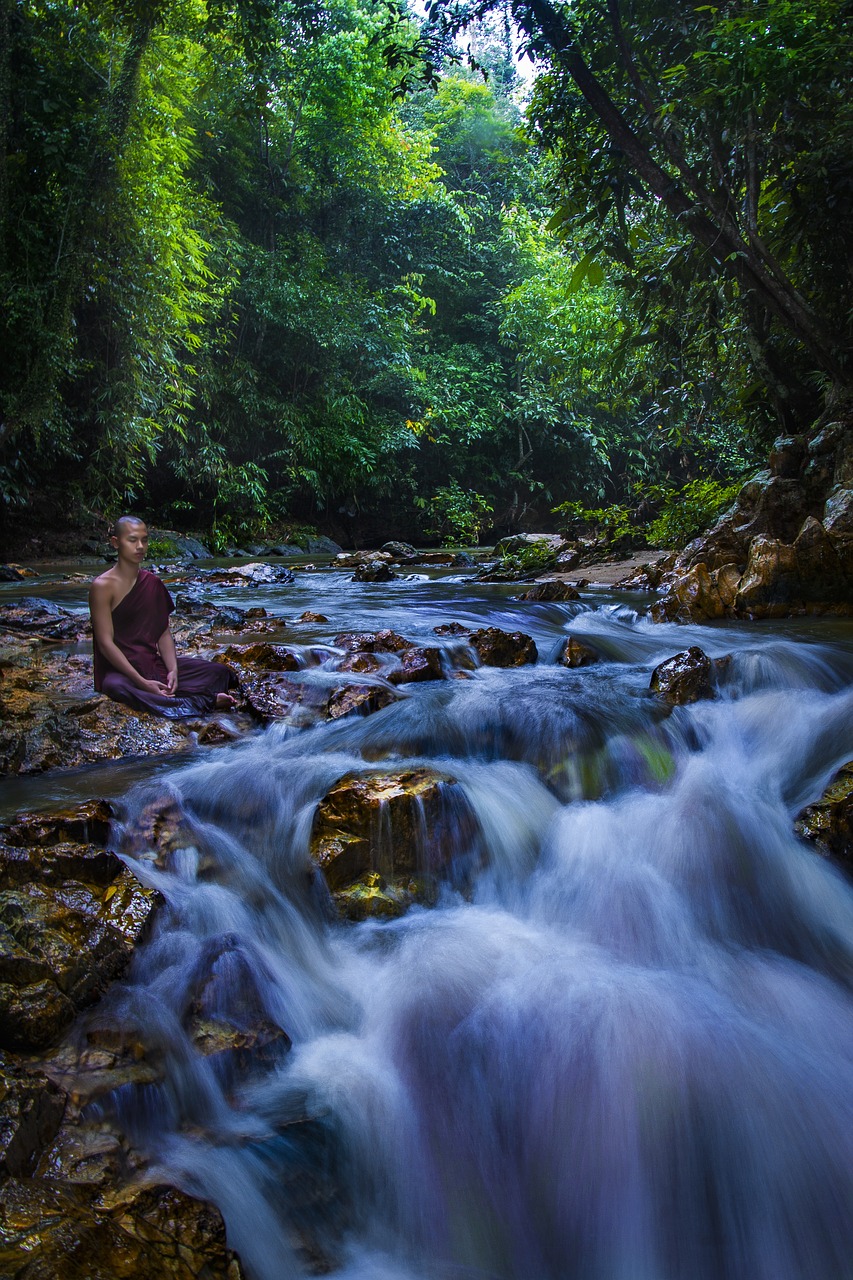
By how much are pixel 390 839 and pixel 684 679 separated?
2326 mm

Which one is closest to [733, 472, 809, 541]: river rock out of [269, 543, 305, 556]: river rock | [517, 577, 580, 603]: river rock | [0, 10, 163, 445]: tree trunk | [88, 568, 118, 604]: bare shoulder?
[517, 577, 580, 603]: river rock

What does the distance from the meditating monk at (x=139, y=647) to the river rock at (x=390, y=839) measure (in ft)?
4.94

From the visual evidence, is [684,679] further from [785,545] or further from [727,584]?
[785,545]

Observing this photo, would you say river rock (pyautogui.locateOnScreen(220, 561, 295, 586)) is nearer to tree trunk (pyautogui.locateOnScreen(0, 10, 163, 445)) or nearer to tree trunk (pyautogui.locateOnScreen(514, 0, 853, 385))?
tree trunk (pyautogui.locateOnScreen(0, 10, 163, 445))

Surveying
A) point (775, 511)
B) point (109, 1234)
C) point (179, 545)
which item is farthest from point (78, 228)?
point (109, 1234)

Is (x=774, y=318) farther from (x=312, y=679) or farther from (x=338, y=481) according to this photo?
(x=338, y=481)

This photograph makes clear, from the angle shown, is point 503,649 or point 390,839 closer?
point 390,839

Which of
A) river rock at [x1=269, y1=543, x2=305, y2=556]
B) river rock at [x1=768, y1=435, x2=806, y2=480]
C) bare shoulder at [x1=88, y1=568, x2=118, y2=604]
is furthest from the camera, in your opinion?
river rock at [x1=269, y1=543, x2=305, y2=556]

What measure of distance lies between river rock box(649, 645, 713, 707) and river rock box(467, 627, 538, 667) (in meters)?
1.14

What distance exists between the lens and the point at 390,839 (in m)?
2.94

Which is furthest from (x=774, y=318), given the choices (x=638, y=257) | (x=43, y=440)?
(x=43, y=440)

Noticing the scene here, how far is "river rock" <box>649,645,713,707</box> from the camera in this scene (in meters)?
4.38

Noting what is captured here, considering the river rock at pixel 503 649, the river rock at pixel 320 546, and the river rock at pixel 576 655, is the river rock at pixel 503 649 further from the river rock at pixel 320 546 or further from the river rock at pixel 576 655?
the river rock at pixel 320 546

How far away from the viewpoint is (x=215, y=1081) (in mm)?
1989
